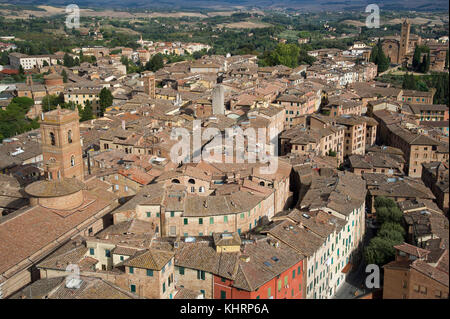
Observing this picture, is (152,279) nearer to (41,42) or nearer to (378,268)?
(378,268)

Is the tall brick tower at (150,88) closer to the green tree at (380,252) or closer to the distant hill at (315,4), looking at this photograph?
the distant hill at (315,4)

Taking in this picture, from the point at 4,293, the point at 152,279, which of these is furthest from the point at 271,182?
the point at 4,293

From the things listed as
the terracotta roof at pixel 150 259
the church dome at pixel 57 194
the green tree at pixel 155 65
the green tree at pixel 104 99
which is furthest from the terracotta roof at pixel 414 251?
the green tree at pixel 155 65

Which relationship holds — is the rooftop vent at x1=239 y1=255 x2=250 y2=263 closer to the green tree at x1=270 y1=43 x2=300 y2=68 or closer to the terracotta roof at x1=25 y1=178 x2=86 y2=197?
the terracotta roof at x1=25 y1=178 x2=86 y2=197

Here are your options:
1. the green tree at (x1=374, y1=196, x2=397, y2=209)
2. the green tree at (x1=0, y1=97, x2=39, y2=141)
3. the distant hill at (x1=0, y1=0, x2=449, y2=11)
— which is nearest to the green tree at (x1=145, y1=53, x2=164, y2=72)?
the green tree at (x1=0, y1=97, x2=39, y2=141)

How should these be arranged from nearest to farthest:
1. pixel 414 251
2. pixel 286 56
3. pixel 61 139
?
pixel 414 251 < pixel 61 139 < pixel 286 56

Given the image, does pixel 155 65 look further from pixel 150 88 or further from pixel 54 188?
pixel 54 188

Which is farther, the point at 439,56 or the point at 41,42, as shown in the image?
the point at 41,42

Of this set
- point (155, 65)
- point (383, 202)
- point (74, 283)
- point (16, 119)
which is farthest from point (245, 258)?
point (155, 65)
